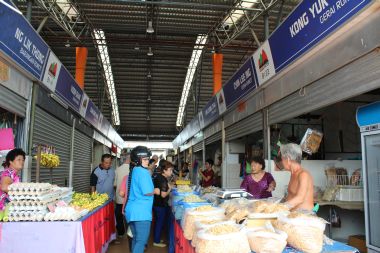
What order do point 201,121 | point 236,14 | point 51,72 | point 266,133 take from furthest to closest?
point 201,121, point 236,14, point 51,72, point 266,133

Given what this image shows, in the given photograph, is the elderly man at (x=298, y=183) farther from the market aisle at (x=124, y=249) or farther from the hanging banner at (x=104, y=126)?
the hanging banner at (x=104, y=126)

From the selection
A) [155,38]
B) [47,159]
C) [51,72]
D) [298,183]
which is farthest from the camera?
[155,38]

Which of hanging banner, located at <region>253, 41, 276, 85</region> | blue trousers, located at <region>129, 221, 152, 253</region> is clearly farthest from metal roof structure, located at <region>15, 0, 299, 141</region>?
blue trousers, located at <region>129, 221, 152, 253</region>

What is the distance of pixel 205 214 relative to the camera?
293cm

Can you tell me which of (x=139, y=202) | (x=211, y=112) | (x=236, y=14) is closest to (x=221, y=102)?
(x=211, y=112)

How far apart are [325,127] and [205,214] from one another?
4.58 meters

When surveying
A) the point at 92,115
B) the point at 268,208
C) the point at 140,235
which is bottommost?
the point at 140,235

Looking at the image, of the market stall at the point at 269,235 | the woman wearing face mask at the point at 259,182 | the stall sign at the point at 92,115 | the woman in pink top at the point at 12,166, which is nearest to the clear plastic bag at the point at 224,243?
the market stall at the point at 269,235

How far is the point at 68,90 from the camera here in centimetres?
768

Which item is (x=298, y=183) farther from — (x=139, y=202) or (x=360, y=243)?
(x=360, y=243)

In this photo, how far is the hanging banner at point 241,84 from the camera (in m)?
5.82

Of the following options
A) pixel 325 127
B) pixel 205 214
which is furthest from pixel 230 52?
pixel 205 214

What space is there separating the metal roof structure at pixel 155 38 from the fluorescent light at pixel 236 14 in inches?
1.3

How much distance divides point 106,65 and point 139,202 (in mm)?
13112
